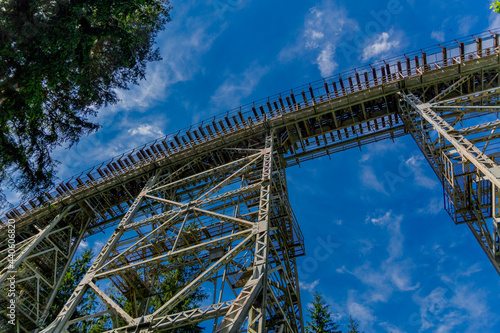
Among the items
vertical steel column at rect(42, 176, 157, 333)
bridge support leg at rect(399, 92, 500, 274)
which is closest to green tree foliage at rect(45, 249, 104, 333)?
vertical steel column at rect(42, 176, 157, 333)

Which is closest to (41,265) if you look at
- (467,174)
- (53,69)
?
(53,69)

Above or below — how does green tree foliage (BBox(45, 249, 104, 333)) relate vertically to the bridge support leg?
below

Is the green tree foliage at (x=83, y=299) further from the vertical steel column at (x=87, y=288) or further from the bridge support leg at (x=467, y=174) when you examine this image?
the bridge support leg at (x=467, y=174)

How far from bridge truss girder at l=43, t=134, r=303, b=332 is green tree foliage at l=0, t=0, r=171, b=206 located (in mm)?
4174

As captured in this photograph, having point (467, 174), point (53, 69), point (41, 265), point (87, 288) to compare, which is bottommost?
point (87, 288)

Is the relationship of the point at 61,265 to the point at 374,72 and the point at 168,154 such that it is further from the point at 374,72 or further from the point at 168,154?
the point at 374,72

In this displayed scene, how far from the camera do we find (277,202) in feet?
50.9

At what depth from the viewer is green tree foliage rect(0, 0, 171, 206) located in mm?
11000

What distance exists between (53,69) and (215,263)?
26.9 feet

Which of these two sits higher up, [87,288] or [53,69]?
[53,69]

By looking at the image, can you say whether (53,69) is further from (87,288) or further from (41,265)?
(41,265)

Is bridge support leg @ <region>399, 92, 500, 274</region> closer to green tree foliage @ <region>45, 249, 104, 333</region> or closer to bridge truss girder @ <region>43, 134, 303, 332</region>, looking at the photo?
bridge truss girder @ <region>43, 134, 303, 332</region>

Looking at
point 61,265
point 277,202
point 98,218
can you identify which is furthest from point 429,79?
point 61,265

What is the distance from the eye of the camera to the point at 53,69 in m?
11.6
